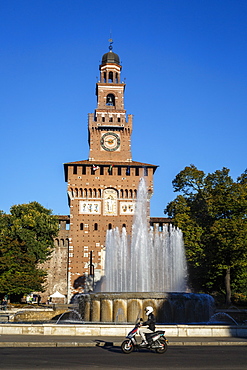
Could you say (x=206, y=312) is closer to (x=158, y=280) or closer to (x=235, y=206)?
(x=158, y=280)

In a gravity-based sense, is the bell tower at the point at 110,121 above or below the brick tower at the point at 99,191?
above

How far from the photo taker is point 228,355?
10.2 m

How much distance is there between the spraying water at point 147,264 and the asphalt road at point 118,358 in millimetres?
16270

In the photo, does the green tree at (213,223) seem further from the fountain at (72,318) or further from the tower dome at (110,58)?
the tower dome at (110,58)

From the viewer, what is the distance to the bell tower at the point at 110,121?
155ft

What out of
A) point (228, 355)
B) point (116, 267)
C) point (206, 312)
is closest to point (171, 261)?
point (116, 267)

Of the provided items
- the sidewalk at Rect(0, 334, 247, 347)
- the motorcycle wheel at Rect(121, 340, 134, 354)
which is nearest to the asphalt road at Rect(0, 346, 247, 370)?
the motorcycle wheel at Rect(121, 340, 134, 354)

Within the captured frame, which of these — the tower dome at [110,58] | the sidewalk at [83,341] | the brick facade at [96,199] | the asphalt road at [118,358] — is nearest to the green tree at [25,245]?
the brick facade at [96,199]

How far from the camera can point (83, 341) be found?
40.5ft

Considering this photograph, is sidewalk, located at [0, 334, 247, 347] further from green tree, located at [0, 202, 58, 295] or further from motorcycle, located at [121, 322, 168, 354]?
green tree, located at [0, 202, 58, 295]

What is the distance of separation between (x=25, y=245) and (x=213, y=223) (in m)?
16.8

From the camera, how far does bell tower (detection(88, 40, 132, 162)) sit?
47219 mm

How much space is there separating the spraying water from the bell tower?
14.8m

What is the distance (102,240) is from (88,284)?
429 cm
